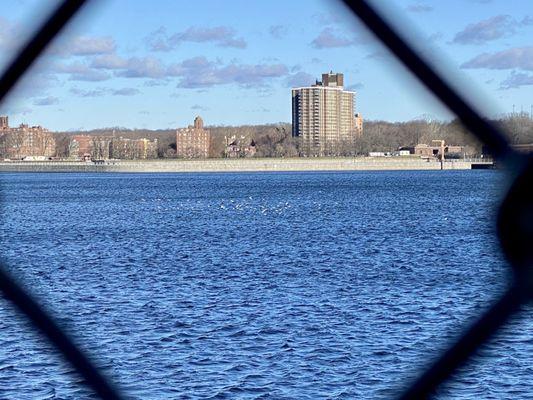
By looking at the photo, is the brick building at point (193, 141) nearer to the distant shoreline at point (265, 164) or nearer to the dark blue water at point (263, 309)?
the distant shoreline at point (265, 164)

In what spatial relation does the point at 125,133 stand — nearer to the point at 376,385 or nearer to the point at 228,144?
the point at 228,144

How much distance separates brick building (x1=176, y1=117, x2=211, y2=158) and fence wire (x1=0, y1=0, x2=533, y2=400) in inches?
6610

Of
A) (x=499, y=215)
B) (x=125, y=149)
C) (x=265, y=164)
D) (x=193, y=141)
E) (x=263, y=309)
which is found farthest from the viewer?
(x=265, y=164)

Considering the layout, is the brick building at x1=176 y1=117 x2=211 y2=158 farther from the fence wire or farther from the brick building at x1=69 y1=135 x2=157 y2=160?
the fence wire

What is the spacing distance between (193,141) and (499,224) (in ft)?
A: 561

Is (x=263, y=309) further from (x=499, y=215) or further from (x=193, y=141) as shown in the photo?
(x=193, y=141)

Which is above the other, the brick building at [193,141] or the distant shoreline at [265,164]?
the brick building at [193,141]

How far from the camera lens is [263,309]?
22875 millimetres

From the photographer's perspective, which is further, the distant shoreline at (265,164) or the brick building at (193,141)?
the distant shoreline at (265,164)

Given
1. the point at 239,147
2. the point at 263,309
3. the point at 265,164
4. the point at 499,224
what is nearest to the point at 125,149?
the point at 239,147

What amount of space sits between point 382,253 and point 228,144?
139 meters

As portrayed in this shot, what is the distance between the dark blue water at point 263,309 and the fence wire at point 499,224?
0.03m

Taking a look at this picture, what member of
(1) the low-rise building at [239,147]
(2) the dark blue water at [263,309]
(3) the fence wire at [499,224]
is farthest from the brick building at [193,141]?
(3) the fence wire at [499,224]

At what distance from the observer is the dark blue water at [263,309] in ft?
49.3
